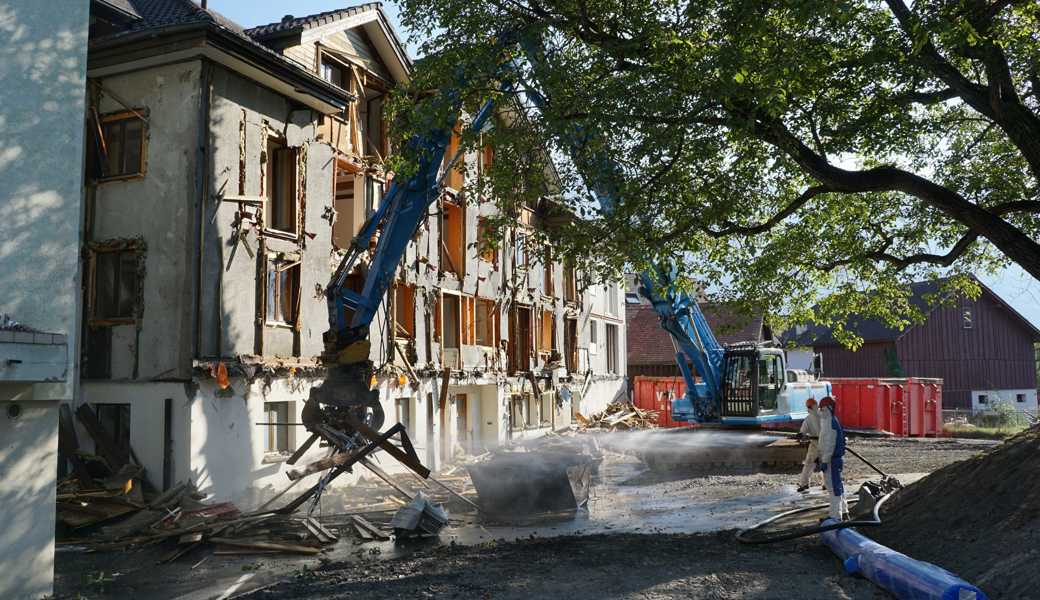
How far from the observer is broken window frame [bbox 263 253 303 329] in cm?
1670

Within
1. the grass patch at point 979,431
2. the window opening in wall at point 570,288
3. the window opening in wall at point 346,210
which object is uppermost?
the window opening in wall at point 346,210

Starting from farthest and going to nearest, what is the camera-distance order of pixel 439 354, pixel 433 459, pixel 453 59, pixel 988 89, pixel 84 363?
pixel 439 354 → pixel 433 459 → pixel 84 363 → pixel 453 59 → pixel 988 89

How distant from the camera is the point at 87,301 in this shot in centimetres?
1591

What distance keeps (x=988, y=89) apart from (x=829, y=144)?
Result: 1.90 metres

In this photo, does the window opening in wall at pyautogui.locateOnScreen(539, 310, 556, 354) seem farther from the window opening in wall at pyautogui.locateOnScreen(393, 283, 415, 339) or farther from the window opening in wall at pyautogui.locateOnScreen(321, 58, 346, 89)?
the window opening in wall at pyautogui.locateOnScreen(321, 58, 346, 89)

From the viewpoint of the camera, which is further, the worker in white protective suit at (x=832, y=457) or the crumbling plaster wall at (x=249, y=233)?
the crumbling plaster wall at (x=249, y=233)

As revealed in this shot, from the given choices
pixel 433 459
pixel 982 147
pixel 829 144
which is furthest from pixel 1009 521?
pixel 433 459

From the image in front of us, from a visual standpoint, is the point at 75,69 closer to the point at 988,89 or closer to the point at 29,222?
the point at 29,222

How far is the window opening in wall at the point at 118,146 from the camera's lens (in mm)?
16094

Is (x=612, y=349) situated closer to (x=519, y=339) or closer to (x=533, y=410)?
(x=533, y=410)

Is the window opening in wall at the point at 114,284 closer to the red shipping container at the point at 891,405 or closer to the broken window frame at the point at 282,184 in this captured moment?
the broken window frame at the point at 282,184

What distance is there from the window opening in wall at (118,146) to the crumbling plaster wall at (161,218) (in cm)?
24

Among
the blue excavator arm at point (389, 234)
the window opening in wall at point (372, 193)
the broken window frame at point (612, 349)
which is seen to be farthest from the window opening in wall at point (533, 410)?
the blue excavator arm at point (389, 234)

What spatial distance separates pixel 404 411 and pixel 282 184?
7.00 m
